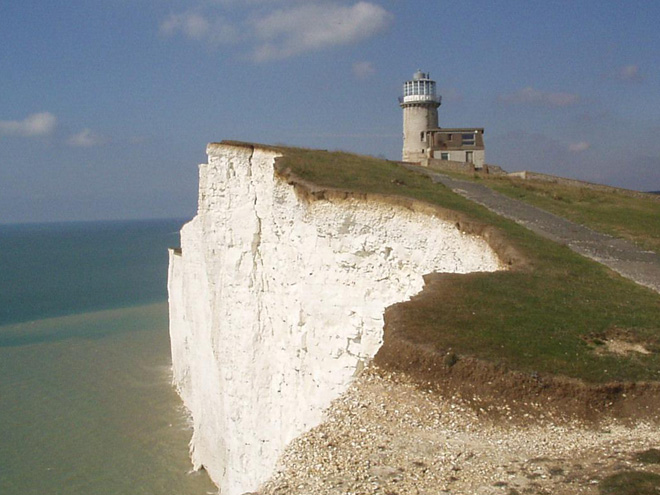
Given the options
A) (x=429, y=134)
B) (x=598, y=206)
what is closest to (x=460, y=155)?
(x=429, y=134)

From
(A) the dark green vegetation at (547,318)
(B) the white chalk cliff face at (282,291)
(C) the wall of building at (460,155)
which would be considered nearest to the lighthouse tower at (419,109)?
(C) the wall of building at (460,155)

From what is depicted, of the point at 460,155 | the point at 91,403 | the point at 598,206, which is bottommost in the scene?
the point at 91,403

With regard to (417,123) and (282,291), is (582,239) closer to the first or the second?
(282,291)

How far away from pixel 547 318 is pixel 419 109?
3603 centimetres

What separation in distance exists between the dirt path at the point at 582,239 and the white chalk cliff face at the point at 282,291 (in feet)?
12.3

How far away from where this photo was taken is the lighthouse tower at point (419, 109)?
141ft

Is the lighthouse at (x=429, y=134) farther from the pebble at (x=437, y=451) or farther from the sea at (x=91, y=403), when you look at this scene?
the pebble at (x=437, y=451)

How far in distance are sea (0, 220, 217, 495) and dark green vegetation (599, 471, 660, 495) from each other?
16.2 m

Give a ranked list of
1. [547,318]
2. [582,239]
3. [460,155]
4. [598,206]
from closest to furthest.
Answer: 1. [547,318]
2. [582,239]
3. [598,206]
4. [460,155]

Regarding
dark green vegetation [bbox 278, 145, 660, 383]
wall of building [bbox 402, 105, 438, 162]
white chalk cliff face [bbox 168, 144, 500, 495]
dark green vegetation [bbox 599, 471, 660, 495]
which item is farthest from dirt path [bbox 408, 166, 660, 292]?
wall of building [bbox 402, 105, 438, 162]

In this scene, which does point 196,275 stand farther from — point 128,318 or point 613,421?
point 128,318

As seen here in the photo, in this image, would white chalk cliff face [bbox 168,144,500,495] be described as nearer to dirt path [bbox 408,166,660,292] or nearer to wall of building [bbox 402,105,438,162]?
dirt path [bbox 408,166,660,292]

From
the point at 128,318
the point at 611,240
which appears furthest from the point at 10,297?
the point at 611,240

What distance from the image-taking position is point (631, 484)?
5195 millimetres
